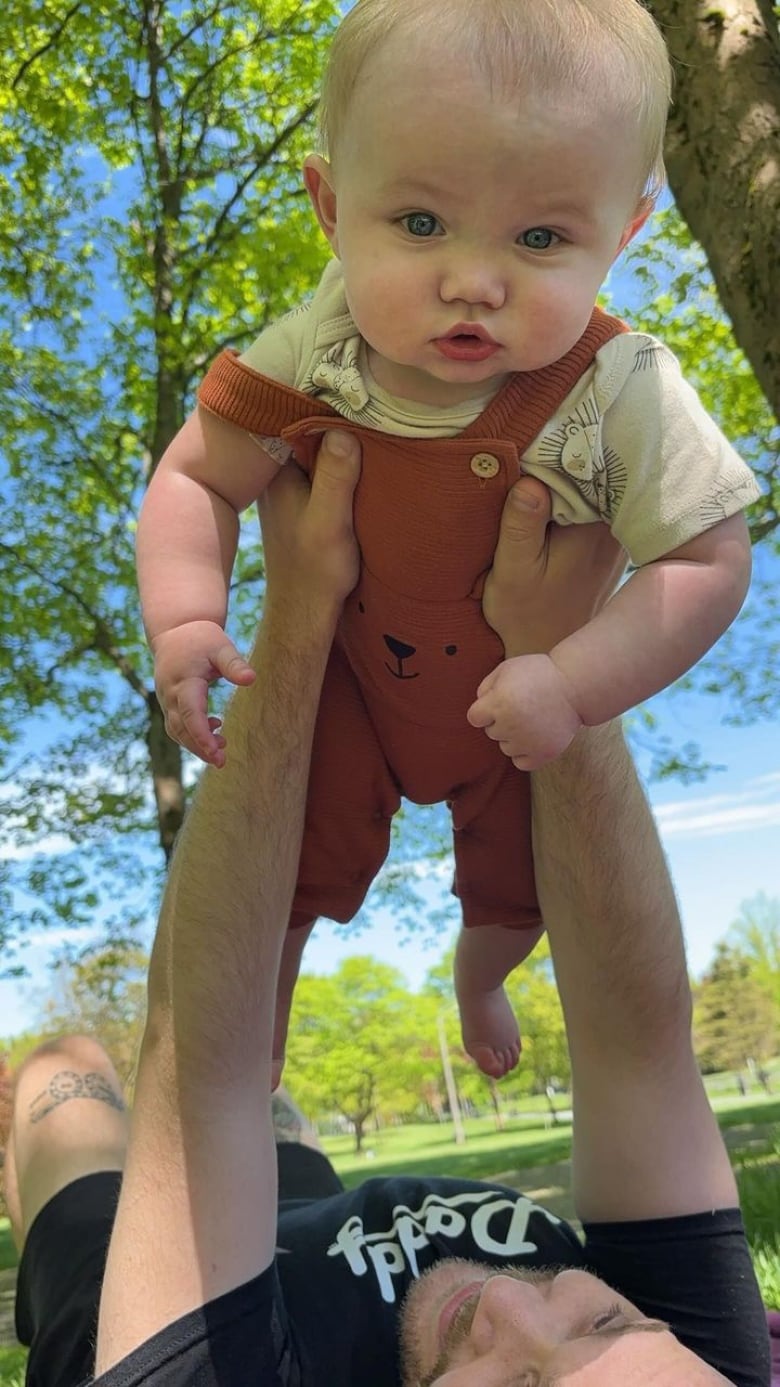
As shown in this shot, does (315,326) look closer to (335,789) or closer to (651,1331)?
(335,789)

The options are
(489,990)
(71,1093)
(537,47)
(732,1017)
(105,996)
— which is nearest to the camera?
(537,47)

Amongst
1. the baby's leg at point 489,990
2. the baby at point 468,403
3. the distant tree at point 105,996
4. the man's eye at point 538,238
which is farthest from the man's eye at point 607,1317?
the distant tree at point 105,996

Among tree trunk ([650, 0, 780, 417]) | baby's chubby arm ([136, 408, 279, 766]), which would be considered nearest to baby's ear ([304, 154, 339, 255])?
baby's chubby arm ([136, 408, 279, 766])

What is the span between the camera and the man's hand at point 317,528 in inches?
66.4

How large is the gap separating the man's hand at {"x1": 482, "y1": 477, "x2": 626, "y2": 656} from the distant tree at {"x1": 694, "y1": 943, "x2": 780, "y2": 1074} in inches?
979

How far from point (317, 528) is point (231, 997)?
820 mm

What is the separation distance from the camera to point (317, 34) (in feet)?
32.8

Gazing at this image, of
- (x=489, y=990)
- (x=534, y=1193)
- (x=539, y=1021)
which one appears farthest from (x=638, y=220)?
(x=539, y=1021)

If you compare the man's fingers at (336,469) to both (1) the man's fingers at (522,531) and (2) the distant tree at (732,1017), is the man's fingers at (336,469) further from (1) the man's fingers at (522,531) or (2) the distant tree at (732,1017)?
(2) the distant tree at (732,1017)

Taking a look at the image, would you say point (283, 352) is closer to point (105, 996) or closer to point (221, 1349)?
point (221, 1349)

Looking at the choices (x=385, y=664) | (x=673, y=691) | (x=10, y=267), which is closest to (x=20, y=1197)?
(x=385, y=664)

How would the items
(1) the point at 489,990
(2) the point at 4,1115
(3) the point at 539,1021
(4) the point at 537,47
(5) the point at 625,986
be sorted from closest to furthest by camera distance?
(4) the point at 537,47 → (5) the point at 625,986 → (1) the point at 489,990 → (2) the point at 4,1115 → (3) the point at 539,1021

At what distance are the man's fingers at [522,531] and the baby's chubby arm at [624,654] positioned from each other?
168mm

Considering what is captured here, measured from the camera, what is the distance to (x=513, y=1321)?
1915mm
